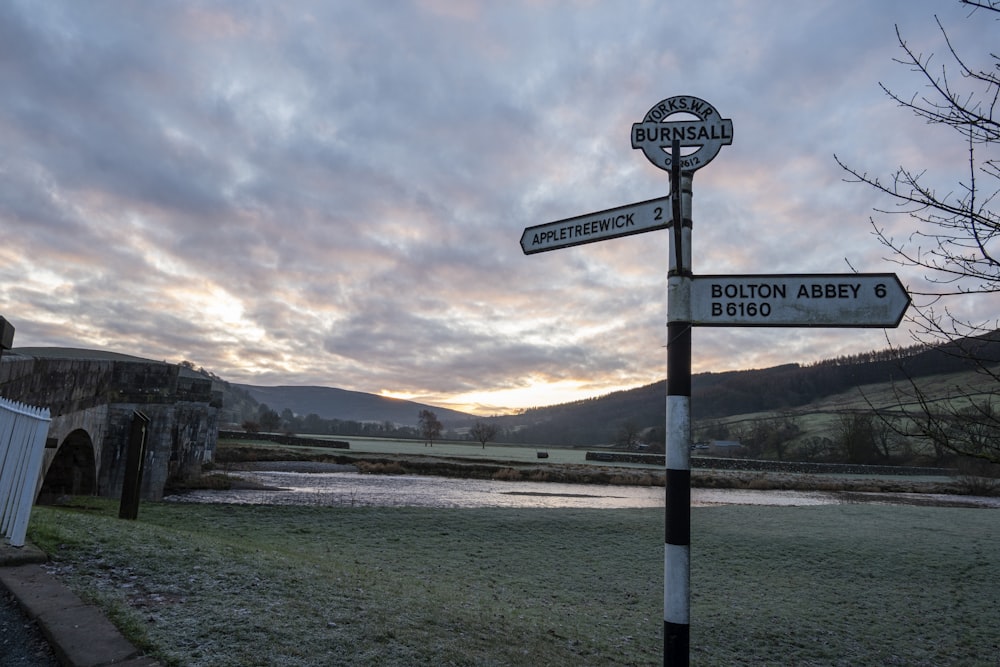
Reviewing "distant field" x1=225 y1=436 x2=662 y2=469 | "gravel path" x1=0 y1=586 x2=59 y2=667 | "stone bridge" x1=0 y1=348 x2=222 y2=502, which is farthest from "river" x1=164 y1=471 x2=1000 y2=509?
"distant field" x1=225 y1=436 x2=662 y2=469

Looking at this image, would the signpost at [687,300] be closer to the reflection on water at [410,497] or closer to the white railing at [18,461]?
the white railing at [18,461]

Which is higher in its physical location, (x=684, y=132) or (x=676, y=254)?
(x=684, y=132)

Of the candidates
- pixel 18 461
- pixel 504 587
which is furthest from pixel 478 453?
pixel 18 461

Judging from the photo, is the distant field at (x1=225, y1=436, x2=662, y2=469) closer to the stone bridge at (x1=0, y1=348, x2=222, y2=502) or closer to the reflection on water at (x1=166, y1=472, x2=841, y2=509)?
the reflection on water at (x1=166, y1=472, x2=841, y2=509)

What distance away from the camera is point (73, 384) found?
1448 centimetres

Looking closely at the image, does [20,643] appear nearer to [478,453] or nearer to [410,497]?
[410,497]

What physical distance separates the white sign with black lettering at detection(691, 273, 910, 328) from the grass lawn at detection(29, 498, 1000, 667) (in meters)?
3.56

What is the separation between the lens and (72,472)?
19.5m

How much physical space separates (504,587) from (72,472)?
56.1 feet

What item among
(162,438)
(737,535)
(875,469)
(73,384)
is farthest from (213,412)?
(875,469)

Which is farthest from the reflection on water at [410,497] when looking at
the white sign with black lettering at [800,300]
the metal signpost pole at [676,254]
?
the white sign with black lettering at [800,300]

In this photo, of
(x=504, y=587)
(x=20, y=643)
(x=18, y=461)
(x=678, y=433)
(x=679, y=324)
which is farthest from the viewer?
(x=504, y=587)

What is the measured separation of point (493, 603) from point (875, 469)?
287 ft

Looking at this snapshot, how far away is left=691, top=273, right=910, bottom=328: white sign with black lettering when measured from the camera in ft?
13.3
